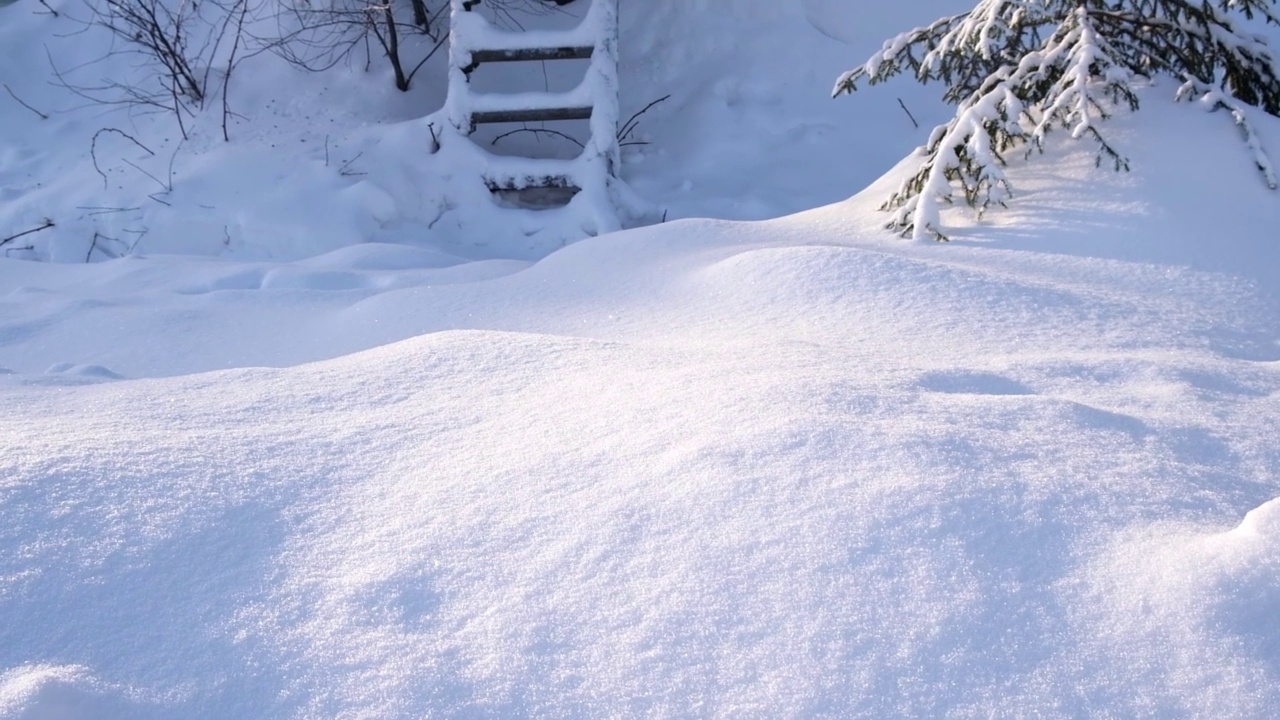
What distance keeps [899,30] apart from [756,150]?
4.37 ft

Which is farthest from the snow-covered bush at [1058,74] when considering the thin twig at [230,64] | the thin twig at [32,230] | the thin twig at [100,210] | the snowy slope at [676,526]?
the thin twig at [32,230]

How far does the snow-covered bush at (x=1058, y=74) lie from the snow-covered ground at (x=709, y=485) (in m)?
0.17

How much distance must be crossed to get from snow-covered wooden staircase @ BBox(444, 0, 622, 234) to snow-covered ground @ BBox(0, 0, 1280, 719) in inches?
85.1

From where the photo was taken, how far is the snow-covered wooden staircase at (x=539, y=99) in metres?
5.75

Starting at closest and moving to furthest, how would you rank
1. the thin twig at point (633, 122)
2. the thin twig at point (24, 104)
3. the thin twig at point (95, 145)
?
the thin twig at point (95, 145)
the thin twig at point (633, 122)
the thin twig at point (24, 104)

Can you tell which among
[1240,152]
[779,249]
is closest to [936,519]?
[779,249]

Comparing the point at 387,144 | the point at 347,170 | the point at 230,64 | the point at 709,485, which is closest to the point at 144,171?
the point at 230,64

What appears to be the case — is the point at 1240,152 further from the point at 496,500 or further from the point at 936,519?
the point at 496,500

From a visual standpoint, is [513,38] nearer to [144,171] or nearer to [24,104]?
[144,171]

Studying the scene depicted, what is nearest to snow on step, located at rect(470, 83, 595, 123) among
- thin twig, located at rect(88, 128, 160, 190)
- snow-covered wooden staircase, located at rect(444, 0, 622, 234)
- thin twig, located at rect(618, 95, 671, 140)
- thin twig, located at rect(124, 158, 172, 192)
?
snow-covered wooden staircase, located at rect(444, 0, 622, 234)

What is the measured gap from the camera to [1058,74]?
12.9 ft

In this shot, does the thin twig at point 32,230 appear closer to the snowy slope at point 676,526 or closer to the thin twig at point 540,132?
the thin twig at point 540,132

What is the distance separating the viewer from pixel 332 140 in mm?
6051

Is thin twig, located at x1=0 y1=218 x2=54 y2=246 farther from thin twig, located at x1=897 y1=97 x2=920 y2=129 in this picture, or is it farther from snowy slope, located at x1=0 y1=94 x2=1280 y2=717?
thin twig, located at x1=897 y1=97 x2=920 y2=129
